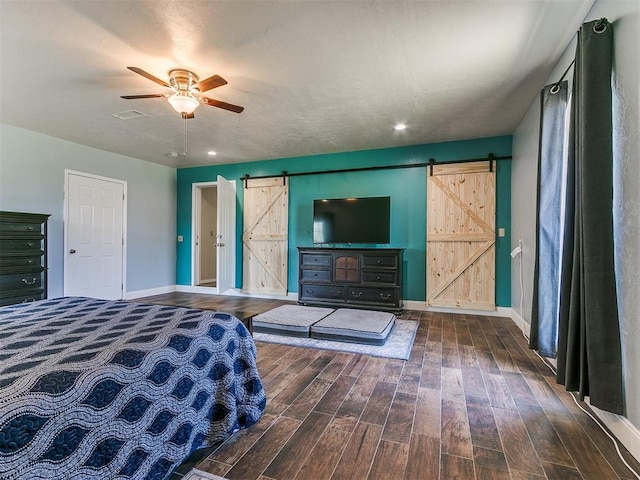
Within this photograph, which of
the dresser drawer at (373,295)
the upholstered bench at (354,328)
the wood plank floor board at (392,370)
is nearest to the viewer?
the wood plank floor board at (392,370)

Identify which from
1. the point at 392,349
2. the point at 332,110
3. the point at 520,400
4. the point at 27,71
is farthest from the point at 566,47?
the point at 27,71

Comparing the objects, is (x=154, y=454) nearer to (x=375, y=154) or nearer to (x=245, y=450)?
(x=245, y=450)

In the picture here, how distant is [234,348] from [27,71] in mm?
3128

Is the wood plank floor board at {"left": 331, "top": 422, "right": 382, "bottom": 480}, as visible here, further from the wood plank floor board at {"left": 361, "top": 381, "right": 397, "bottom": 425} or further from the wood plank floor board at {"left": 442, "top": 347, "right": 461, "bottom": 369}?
the wood plank floor board at {"left": 442, "top": 347, "right": 461, "bottom": 369}

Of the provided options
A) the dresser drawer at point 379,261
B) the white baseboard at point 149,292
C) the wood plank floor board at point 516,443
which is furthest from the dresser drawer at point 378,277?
the white baseboard at point 149,292

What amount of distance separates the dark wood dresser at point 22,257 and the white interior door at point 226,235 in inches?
91.1

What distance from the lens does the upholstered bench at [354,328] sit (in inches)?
129

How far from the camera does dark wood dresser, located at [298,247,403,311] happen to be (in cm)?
459

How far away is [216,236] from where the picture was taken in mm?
6398

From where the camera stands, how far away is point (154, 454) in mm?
1271

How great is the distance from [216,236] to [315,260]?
248 centimetres

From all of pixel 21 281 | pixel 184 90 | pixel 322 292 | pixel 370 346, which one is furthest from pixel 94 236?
pixel 370 346

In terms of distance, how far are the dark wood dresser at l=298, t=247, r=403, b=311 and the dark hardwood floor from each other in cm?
168

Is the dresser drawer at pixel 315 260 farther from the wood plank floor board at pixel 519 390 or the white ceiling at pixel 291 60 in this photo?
the wood plank floor board at pixel 519 390
